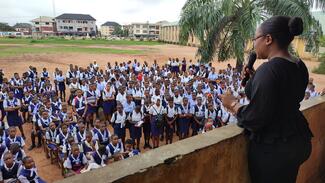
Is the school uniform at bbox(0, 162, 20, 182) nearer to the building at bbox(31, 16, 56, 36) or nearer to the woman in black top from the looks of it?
the woman in black top

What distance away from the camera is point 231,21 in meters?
11.7

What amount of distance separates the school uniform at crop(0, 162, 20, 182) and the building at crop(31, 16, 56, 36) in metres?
97.7

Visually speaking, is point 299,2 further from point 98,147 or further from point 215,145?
point 215,145

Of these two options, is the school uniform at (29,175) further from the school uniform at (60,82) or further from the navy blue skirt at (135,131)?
the school uniform at (60,82)

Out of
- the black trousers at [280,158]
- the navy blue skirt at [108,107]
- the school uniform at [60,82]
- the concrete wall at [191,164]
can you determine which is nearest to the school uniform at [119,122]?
the navy blue skirt at [108,107]

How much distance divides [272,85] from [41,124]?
8.30m

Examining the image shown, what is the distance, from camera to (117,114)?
8.45 m

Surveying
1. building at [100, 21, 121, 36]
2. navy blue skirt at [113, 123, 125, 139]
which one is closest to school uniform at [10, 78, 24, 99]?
navy blue skirt at [113, 123, 125, 139]

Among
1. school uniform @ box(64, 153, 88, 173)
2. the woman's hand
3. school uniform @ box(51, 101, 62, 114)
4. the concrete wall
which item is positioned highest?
the woman's hand

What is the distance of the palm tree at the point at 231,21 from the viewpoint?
10.7 metres

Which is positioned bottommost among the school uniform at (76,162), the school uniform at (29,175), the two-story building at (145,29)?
the school uniform at (76,162)

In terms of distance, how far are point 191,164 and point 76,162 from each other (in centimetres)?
535

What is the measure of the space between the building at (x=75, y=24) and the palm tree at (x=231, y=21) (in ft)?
310

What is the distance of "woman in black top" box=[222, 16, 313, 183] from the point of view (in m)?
1.63
